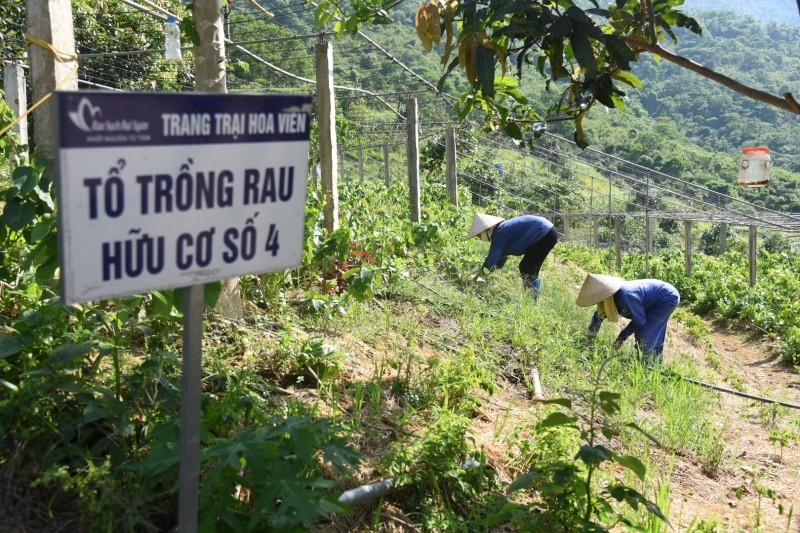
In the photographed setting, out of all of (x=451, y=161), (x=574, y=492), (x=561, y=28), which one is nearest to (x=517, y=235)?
(x=451, y=161)

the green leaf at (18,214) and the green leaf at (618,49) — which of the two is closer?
the green leaf at (18,214)

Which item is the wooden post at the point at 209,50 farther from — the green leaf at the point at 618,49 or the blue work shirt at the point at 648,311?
the blue work shirt at the point at 648,311

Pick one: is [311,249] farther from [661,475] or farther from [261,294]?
[661,475]

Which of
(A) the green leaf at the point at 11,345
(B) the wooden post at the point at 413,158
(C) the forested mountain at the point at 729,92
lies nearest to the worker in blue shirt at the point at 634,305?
(B) the wooden post at the point at 413,158

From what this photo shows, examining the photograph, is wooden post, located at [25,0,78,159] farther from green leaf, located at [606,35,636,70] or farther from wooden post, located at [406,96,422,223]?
wooden post, located at [406,96,422,223]

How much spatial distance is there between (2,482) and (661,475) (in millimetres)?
3025

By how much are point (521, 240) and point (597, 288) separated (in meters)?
2.13

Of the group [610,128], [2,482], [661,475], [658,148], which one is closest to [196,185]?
[2,482]

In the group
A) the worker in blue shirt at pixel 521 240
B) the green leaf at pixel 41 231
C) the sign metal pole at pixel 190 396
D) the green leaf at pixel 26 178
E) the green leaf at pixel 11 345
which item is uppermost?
the green leaf at pixel 26 178

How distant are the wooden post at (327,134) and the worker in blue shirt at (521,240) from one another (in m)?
2.51

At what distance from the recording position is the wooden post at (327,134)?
6551mm

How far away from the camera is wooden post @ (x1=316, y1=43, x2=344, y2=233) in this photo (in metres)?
6.55

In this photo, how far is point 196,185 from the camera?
72.6 inches

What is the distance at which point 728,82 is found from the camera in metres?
3.62
